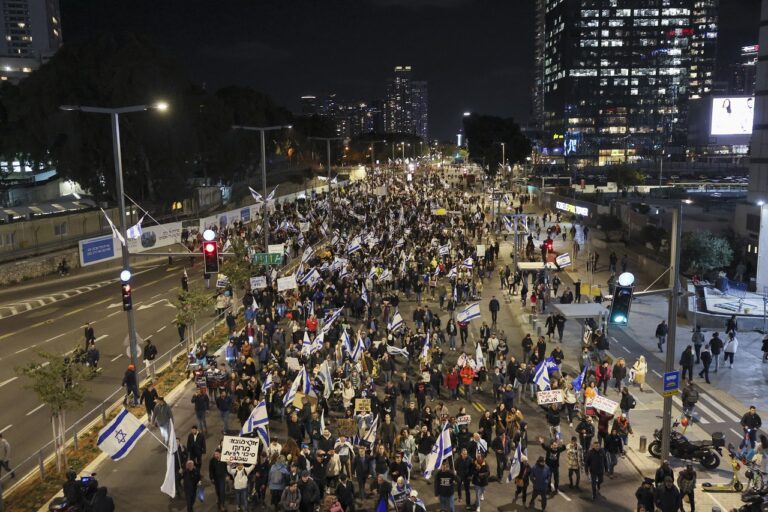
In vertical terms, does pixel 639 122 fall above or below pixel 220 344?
above

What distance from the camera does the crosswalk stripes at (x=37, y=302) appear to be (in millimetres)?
34281

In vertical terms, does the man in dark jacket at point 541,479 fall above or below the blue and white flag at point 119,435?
below

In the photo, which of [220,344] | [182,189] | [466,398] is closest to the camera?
[466,398]

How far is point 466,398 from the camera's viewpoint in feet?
69.9

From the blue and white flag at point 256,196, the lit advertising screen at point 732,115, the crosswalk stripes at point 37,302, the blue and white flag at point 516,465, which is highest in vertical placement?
the lit advertising screen at point 732,115

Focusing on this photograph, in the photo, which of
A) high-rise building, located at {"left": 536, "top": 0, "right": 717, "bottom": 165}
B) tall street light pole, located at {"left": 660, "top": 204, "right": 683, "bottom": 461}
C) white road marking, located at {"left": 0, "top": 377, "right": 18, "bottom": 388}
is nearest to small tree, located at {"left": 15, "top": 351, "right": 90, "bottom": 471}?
white road marking, located at {"left": 0, "top": 377, "right": 18, "bottom": 388}

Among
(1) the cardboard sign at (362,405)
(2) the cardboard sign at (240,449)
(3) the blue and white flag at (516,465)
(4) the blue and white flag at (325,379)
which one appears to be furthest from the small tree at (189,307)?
(3) the blue and white flag at (516,465)

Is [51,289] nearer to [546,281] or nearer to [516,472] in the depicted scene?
[546,281]

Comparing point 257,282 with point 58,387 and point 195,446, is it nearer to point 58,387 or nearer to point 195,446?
point 58,387

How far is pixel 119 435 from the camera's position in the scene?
13.9 metres

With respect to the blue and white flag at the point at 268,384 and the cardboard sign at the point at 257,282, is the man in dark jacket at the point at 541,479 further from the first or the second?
the cardboard sign at the point at 257,282

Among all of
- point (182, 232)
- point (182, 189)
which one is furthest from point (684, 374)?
point (182, 189)

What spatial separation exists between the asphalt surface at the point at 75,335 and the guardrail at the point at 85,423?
14.9 inches

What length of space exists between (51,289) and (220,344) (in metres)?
18.7
